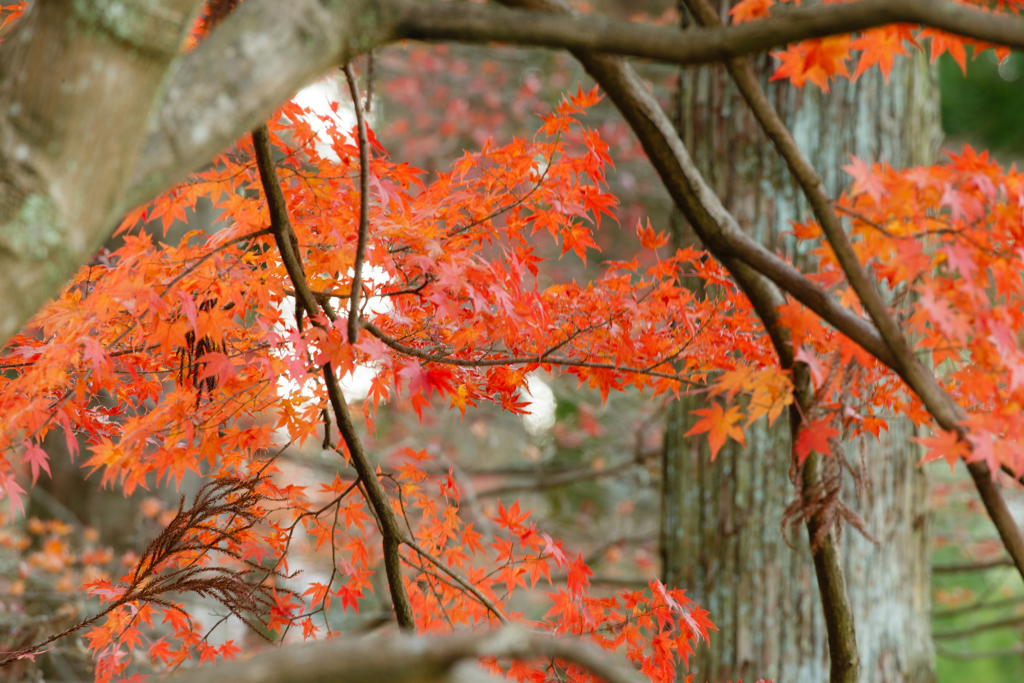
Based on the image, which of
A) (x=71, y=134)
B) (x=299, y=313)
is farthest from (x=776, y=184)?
(x=71, y=134)

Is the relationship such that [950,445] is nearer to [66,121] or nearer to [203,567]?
[66,121]

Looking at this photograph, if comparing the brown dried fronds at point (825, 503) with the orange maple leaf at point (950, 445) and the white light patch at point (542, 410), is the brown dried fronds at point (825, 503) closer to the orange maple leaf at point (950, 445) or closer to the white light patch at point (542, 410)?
the orange maple leaf at point (950, 445)

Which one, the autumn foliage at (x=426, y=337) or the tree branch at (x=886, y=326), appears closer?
the tree branch at (x=886, y=326)

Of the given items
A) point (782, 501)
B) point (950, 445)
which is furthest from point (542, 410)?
point (950, 445)

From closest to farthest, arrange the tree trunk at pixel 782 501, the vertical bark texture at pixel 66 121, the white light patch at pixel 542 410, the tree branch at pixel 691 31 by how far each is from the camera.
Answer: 1. the vertical bark texture at pixel 66 121
2. the tree branch at pixel 691 31
3. the tree trunk at pixel 782 501
4. the white light patch at pixel 542 410

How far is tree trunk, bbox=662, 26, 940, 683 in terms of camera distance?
3.10 meters

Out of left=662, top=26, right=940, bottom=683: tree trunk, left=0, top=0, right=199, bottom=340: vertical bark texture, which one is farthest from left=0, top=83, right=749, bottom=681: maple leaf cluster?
left=662, top=26, right=940, bottom=683: tree trunk

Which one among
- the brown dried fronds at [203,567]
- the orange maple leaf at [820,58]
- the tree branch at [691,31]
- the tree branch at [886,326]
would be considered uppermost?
the orange maple leaf at [820,58]

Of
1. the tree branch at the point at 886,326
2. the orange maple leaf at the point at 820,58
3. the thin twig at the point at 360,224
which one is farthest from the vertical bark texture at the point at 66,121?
the orange maple leaf at the point at 820,58

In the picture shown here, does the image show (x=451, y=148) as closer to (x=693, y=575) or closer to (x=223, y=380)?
(x=693, y=575)

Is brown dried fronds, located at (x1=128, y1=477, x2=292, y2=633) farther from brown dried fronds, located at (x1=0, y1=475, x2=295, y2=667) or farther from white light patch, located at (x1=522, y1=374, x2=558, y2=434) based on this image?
white light patch, located at (x1=522, y1=374, x2=558, y2=434)

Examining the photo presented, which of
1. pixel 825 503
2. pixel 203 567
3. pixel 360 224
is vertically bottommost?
pixel 203 567

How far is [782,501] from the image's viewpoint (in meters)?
3.16

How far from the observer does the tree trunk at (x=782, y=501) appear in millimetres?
3102
